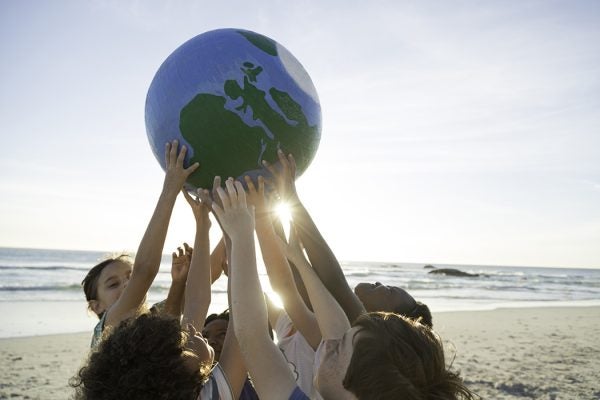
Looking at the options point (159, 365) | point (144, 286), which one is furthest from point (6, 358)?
point (159, 365)

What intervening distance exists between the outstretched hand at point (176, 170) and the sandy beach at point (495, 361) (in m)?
3.41

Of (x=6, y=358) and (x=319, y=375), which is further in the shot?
(x=6, y=358)

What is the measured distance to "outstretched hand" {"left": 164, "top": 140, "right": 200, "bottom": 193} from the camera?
272 centimetres

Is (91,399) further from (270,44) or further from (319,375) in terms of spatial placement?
(270,44)

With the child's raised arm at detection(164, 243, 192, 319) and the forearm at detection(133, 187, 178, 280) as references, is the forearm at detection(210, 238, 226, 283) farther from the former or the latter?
the forearm at detection(133, 187, 178, 280)

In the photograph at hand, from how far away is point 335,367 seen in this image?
2123mm

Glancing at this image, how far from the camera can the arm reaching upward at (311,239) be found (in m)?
2.70

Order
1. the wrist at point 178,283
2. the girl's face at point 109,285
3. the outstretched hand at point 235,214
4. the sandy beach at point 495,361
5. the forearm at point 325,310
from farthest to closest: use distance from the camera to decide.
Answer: the sandy beach at point 495,361
the girl's face at point 109,285
the wrist at point 178,283
the forearm at point 325,310
the outstretched hand at point 235,214

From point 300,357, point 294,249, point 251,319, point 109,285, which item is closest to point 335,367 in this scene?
point 251,319

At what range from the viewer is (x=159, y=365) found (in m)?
1.98

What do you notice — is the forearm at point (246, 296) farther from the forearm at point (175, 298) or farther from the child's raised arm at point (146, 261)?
the forearm at point (175, 298)

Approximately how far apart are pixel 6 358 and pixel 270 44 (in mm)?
8841

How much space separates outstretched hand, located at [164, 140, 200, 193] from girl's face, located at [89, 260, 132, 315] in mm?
1079

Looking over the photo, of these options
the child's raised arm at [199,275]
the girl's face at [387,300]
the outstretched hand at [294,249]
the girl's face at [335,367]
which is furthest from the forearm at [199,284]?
the girl's face at [387,300]
